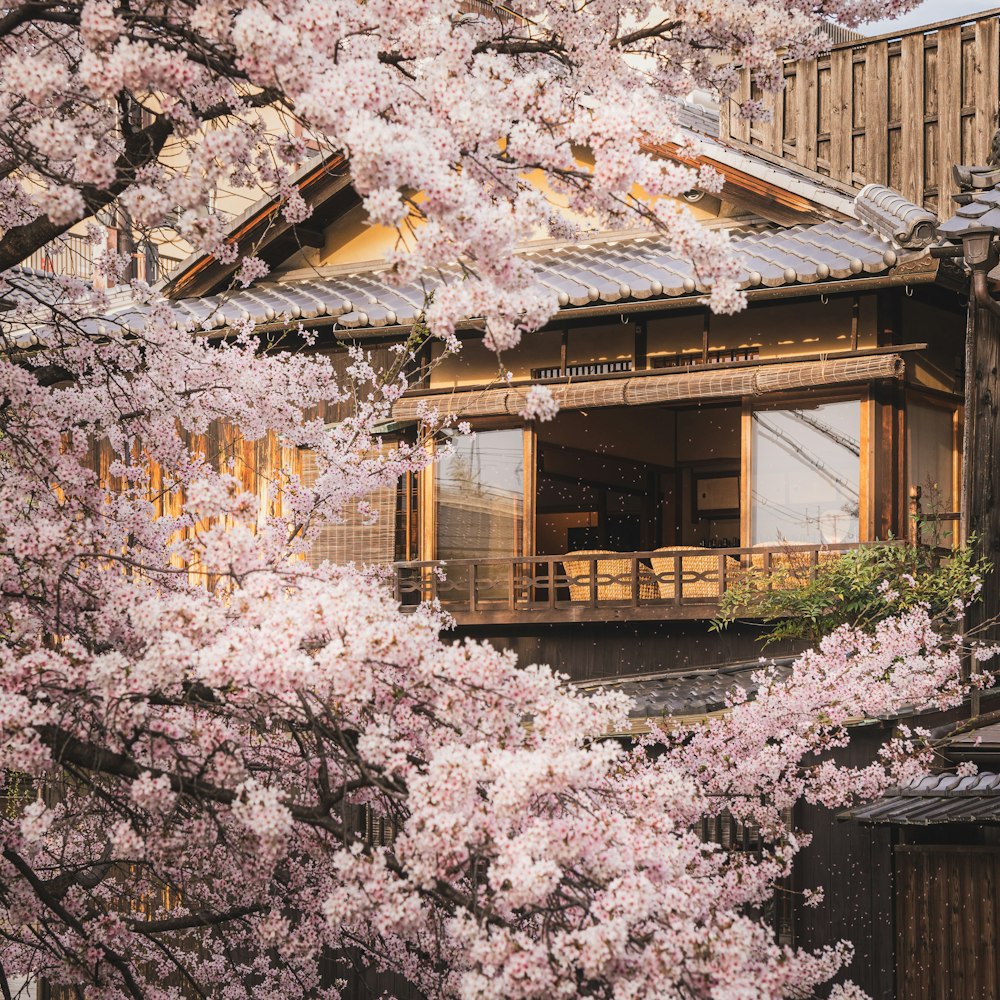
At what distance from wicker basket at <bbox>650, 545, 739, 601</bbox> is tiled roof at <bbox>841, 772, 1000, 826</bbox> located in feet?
11.5

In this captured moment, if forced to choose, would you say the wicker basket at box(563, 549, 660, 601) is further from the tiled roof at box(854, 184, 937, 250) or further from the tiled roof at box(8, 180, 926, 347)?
the tiled roof at box(854, 184, 937, 250)

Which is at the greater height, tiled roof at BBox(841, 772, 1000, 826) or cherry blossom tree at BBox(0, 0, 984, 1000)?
cherry blossom tree at BBox(0, 0, 984, 1000)

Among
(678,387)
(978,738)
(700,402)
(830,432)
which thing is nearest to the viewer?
(978,738)

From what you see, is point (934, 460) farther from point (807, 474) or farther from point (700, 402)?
point (700, 402)

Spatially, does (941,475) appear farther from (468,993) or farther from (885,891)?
(468,993)

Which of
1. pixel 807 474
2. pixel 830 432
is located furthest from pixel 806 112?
pixel 807 474

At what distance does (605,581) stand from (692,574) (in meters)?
0.82

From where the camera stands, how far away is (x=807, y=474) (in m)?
12.3

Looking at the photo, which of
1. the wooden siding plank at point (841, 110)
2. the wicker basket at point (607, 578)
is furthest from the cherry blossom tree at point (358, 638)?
Answer: the wooden siding plank at point (841, 110)

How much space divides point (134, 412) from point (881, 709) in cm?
478

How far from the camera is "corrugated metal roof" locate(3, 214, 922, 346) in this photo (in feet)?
38.3

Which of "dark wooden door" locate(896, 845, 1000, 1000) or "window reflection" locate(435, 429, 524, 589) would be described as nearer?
"dark wooden door" locate(896, 845, 1000, 1000)

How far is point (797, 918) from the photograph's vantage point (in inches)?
385

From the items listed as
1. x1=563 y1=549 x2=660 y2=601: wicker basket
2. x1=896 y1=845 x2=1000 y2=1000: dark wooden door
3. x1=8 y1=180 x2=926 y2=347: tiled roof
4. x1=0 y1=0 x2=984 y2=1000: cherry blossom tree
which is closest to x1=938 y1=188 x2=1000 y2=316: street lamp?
x1=8 y1=180 x2=926 y2=347: tiled roof
